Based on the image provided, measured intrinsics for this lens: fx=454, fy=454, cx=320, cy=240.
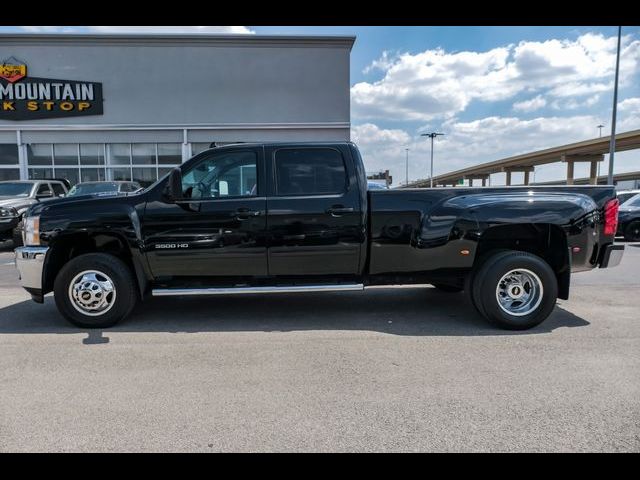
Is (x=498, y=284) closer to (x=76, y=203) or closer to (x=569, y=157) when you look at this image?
(x=76, y=203)

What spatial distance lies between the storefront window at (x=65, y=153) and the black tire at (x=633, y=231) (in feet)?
74.4

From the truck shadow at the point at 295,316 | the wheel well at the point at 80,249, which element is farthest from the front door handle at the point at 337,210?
the wheel well at the point at 80,249

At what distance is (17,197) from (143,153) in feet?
32.7

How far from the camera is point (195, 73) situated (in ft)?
70.0

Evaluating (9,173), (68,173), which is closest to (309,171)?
(68,173)

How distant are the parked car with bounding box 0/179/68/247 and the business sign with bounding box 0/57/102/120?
8804mm

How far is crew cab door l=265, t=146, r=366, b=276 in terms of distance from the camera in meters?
5.00

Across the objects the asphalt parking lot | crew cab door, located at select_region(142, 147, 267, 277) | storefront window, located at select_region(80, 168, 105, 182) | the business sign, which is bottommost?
the asphalt parking lot

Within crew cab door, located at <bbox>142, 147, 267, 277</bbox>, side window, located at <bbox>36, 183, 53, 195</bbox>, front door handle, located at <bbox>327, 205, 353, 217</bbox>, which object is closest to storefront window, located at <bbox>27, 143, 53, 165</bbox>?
side window, located at <bbox>36, 183, 53, 195</bbox>

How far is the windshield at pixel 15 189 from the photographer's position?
12.3m

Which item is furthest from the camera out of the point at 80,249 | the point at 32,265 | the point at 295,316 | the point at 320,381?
the point at 295,316

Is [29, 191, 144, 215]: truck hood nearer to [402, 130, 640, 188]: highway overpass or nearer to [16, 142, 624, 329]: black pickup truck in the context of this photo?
[16, 142, 624, 329]: black pickup truck

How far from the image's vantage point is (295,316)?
5.54 meters

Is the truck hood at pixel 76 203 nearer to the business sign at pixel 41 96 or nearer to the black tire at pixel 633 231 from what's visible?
the black tire at pixel 633 231
